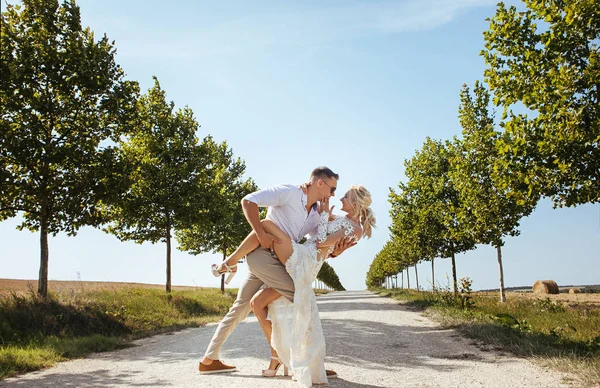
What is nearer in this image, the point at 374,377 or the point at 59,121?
the point at 374,377

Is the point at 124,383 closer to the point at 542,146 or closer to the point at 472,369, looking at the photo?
the point at 472,369

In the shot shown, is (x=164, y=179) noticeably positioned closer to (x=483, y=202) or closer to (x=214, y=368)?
(x=483, y=202)

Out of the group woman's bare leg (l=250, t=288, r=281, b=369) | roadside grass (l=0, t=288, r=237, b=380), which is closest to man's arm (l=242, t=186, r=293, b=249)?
woman's bare leg (l=250, t=288, r=281, b=369)

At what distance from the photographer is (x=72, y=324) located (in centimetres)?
1197

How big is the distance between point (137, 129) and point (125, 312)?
7171 mm

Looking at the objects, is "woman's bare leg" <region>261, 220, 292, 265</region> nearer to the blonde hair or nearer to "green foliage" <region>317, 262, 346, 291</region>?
the blonde hair

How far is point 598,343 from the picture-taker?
25.3ft

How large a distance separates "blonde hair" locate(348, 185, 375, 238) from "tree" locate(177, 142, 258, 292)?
1963cm

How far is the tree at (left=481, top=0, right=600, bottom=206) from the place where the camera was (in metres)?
9.76

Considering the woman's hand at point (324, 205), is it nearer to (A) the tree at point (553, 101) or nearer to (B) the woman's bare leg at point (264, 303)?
(B) the woman's bare leg at point (264, 303)

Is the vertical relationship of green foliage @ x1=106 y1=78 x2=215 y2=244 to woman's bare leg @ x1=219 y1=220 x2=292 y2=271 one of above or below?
above

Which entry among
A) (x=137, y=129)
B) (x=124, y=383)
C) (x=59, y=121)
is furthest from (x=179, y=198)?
(x=124, y=383)

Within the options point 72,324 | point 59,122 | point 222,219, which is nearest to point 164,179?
point 222,219

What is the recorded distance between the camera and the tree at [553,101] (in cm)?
976
